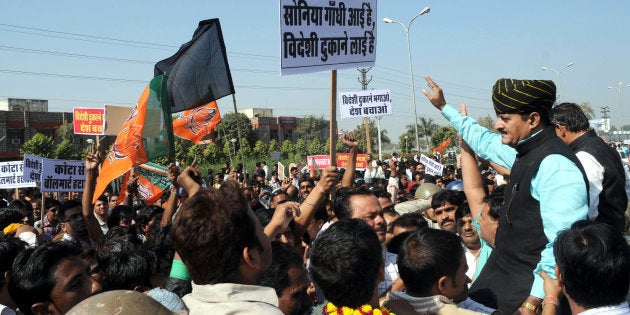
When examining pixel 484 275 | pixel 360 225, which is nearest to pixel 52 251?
pixel 360 225

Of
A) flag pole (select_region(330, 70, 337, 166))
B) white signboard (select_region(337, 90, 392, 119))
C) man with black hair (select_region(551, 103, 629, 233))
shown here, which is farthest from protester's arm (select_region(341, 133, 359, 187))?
white signboard (select_region(337, 90, 392, 119))

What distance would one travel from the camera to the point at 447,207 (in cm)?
606

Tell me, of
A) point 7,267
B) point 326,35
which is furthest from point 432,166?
point 7,267

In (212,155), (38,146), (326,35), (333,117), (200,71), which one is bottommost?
(212,155)

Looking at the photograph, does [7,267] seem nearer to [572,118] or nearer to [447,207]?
[572,118]

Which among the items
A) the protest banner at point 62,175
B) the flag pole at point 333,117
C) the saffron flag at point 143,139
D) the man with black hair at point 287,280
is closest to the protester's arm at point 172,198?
the saffron flag at point 143,139

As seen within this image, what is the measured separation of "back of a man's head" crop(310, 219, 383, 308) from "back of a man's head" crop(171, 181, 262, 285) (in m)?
0.77

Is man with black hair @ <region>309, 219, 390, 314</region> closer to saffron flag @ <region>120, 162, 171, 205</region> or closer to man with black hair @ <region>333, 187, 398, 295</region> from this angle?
man with black hair @ <region>333, 187, 398, 295</region>

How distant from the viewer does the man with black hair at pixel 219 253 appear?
1943 millimetres

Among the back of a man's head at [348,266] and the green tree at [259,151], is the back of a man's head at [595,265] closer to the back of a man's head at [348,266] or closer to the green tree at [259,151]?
the back of a man's head at [348,266]

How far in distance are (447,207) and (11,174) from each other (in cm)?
979

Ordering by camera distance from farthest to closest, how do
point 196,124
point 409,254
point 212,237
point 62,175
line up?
point 196,124, point 62,175, point 409,254, point 212,237

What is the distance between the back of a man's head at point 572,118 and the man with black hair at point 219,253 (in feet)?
7.71

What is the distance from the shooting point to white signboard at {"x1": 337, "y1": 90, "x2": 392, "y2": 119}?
17.5 metres
